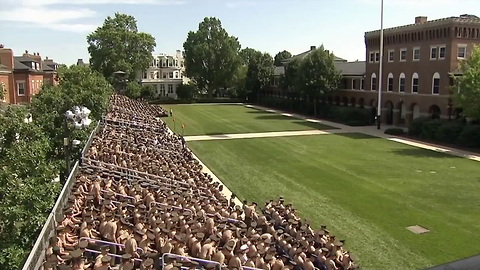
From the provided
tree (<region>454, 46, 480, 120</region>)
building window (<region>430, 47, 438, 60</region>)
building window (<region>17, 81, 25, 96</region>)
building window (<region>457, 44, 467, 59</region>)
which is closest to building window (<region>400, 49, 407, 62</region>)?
building window (<region>430, 47, 438, 60</region>)

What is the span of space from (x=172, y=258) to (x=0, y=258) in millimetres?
4594

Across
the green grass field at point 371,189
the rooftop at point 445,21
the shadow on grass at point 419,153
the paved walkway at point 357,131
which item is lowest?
the green grass field at point 371,189

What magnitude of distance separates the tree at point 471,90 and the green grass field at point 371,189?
4.63m

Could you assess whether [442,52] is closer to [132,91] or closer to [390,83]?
[390,83]

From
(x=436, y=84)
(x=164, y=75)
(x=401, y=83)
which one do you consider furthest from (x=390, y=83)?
(x=164, y=75)

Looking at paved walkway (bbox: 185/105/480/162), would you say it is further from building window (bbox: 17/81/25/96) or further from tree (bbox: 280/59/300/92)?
building window (bbox: 17/81/25/96)

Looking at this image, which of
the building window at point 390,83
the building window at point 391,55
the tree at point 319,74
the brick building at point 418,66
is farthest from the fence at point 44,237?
the tree at point 319,74

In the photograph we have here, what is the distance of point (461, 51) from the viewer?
42.8 metres

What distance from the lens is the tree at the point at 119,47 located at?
83312 millimetres

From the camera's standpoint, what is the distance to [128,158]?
2117 centimetres

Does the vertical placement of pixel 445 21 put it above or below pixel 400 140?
above

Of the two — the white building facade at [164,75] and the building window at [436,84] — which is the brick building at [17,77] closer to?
the white building facade at [164,75]

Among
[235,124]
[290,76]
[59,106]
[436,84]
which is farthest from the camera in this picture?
[290,76]

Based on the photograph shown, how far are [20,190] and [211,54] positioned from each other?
8286cm
